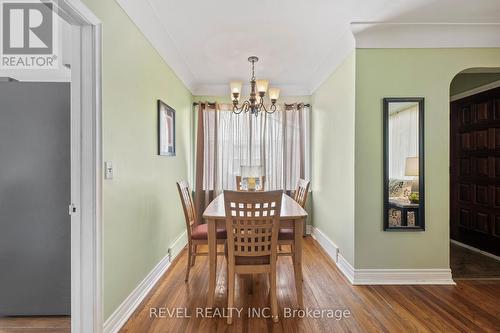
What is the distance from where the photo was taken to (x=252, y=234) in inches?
85.0

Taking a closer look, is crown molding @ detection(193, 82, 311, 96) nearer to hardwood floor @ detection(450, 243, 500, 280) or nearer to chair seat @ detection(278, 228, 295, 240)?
chair seat @ detection(278, 228, 295, 240)

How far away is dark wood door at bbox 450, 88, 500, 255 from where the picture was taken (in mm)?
3535

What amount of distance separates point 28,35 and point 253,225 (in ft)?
6.92

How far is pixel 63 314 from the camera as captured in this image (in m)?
2.18

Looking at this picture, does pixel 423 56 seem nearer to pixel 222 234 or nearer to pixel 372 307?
pixel 372 307

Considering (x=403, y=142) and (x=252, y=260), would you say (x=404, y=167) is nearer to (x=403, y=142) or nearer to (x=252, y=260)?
(x=403, y=142)

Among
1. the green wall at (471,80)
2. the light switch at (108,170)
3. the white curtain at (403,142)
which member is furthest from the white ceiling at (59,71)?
the green wall at (471,80)

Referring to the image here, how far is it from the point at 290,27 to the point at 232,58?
3.28ft

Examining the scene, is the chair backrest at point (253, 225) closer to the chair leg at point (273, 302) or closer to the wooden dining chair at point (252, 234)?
the wooden dining chair at point (252, 234)

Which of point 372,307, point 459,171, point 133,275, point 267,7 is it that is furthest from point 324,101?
point 133,275

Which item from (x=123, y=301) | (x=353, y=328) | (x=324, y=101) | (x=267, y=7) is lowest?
(x=353, y=328)

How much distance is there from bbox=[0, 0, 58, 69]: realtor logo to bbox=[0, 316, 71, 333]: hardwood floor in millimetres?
1897

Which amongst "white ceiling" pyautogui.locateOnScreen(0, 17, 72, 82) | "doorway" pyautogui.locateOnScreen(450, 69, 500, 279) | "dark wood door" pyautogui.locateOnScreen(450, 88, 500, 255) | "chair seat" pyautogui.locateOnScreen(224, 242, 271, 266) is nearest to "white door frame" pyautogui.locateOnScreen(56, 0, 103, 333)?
"white ceiling" pyautogui.locateOnScreen(0, 17, 72, 82)

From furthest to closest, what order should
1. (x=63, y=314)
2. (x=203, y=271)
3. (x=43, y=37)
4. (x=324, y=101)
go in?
(x=324, y=101) → (x=203, y=271) → (x=63, y=314) → (x=43, y=37)
